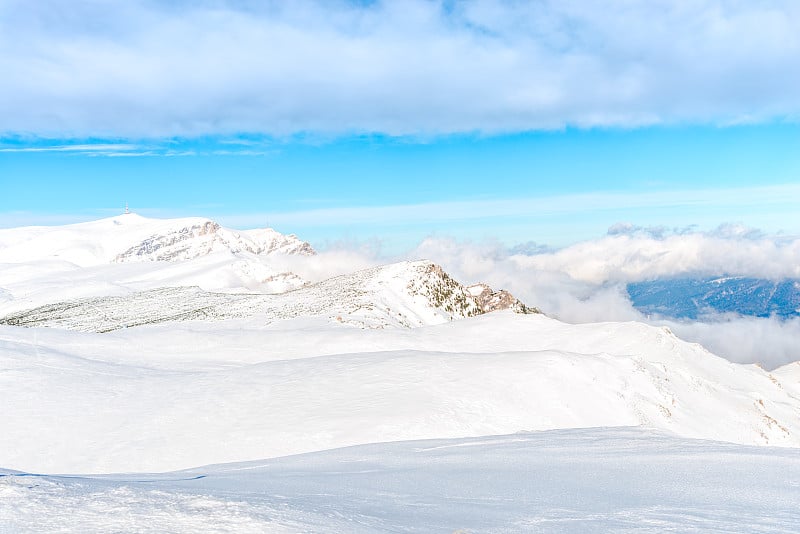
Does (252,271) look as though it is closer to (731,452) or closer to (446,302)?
(446,302)

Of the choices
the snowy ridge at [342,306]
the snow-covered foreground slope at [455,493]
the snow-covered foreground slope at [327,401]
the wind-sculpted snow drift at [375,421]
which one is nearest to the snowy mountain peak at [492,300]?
the snowy ridge at [342,306]

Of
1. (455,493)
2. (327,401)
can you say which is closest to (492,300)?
(327,401)

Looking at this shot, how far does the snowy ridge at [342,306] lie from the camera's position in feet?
175

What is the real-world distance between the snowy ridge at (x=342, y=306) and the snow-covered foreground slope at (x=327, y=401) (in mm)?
16522

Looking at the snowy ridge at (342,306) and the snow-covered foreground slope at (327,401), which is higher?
the snowy ridge at (342,306)

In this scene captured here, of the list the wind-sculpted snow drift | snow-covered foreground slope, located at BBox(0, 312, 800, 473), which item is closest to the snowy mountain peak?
the wind-sculpted snow drift

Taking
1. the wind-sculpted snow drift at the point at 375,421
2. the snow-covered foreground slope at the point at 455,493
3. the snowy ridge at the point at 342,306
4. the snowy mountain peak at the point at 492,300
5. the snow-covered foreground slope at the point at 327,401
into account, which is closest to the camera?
the snow-covered foreground slope at the point at 455,493

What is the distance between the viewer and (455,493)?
10.5 metres

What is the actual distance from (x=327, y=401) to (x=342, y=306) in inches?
1218

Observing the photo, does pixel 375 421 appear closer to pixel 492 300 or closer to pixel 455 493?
pixel 455 493

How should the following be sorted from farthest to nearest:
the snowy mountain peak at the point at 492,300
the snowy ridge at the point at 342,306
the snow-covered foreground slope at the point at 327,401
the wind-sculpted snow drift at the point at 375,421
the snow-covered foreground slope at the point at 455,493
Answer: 1. the snowy mountain peak at the point at 492,300
2. the snowy ridge at the point at 342,306
3. the snow-covered foreground slope at the point at 327,401
4. the wind-sculpted snow drift at the point at 375,421
5. the snow-covered foreground slope at the point at 455,493

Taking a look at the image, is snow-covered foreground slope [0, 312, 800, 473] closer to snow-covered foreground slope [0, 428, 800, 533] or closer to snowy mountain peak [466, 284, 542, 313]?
snow-covered foreground slope [0, 428, 800, 533]

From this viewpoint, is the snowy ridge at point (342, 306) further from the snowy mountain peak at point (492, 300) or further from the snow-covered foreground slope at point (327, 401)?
the snow-covered foreground slope at point (327, 401)

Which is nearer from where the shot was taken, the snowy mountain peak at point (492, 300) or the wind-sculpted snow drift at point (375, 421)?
the wind-sculpted snow drift at point (375, 421)
